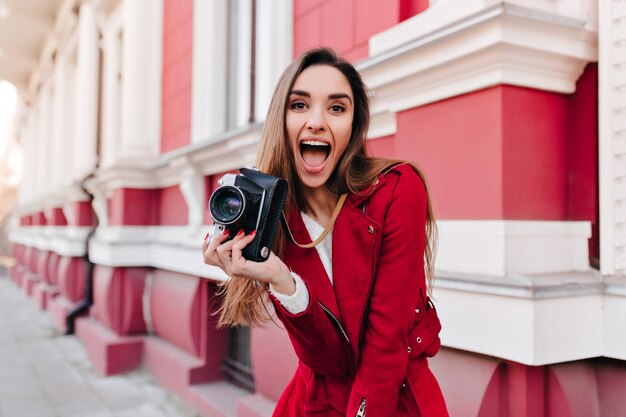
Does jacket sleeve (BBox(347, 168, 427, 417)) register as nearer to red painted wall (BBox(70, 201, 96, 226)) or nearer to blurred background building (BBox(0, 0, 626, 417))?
blurred background building (BBox(0, 0, 626, 417))

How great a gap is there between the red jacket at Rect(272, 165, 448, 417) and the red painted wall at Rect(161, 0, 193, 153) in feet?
13.3

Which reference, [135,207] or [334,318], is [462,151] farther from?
[135,207]

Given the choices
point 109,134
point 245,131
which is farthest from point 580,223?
point 109,134

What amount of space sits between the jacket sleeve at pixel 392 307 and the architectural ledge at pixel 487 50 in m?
0.86

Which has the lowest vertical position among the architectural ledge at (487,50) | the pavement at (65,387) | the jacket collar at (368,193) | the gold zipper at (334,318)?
the pavement at (65,387)

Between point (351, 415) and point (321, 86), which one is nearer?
point (351, 415)

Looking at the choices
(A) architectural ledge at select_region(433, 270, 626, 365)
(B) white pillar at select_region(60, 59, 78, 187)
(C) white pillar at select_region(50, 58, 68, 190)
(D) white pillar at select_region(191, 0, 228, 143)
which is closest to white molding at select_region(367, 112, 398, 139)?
(A) architectural ledge at select_region(433, 270, 626, 365)

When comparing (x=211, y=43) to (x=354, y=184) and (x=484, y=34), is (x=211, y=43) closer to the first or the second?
(x=484, y=34)

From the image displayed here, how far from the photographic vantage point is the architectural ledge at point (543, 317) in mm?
1737

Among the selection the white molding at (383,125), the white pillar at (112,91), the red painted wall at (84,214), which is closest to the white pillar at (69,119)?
the red painted wall at (84,214)

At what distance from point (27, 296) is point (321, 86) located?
1253 cm

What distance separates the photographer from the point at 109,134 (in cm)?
659

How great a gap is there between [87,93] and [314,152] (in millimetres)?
7126

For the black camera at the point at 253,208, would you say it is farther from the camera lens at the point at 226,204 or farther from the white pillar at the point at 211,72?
the white pillar at the point at 211,72
